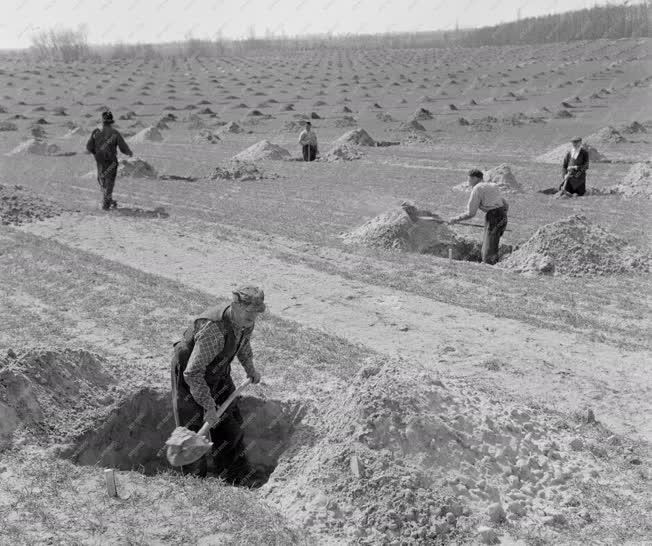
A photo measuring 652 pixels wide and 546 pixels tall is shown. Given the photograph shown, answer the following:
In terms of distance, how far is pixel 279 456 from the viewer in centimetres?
632

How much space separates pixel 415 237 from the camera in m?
13.2

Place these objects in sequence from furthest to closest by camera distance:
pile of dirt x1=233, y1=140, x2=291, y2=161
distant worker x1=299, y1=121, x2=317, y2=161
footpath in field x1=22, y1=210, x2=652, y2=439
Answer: pile of dirt x1=233, y1=140, x2=291, y2=161 < distant worker x1=299, y1=121, x2=317, y2=161 < footpath in field x1=22, y1=210, x2=652, y2=439

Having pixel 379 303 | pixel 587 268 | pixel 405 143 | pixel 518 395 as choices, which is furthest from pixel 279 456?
pixel 405 143

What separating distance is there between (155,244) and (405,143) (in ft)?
64.4

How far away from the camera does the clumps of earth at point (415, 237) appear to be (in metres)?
13.1

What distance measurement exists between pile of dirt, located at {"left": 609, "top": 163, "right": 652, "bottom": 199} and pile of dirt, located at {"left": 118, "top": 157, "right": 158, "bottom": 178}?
1350cm

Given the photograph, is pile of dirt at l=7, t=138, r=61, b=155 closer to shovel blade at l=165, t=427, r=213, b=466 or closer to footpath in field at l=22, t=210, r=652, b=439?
footpath in field at l=22, t=210, r=652, b=439

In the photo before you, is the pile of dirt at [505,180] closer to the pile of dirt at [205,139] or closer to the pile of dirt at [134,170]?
the pile of dirt at [134,170]

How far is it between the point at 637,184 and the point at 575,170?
6.83ft

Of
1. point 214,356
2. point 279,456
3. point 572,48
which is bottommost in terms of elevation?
point 279,456

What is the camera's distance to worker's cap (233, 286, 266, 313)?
5168 mm

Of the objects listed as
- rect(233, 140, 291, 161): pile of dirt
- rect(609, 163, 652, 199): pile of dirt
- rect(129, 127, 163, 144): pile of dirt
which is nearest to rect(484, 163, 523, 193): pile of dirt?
rect(609, 163, 652, 199): pile of dirt

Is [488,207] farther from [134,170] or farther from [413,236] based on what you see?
[134,170]

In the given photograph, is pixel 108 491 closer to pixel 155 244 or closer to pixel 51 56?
pixel 155 244
